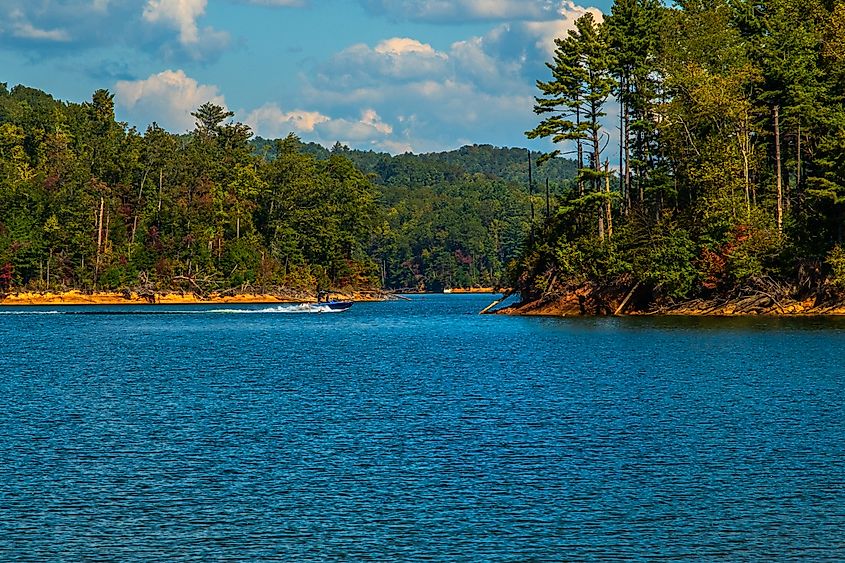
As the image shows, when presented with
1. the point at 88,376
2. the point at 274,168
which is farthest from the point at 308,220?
the point at 88,376

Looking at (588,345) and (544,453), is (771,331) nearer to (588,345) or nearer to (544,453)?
(588,345)

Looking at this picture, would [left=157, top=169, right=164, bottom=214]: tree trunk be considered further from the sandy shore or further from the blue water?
the blue water

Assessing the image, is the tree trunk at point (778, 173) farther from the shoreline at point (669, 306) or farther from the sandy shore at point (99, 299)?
the sandy shore at point (99, 299)

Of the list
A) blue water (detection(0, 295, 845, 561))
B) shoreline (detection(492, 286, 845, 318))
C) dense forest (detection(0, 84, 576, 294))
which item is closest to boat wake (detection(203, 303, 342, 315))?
dense forest (detection(0, 84, 576, 294))

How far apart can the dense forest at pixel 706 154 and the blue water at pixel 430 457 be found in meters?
28.5

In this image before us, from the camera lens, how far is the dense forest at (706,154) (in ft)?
292

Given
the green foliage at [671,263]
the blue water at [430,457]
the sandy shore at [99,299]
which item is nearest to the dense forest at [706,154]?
the green foliage at [671,263]

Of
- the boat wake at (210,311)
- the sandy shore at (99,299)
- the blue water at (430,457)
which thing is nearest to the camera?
the blue water at (430,457)

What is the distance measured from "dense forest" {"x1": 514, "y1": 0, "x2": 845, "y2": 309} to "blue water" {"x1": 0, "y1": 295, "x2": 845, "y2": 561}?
28484 millimetres

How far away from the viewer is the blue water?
2098cm

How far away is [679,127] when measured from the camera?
3782 inches

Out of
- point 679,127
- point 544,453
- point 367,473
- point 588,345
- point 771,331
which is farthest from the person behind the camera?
point 679,127

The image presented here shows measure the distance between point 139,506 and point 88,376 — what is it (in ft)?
101

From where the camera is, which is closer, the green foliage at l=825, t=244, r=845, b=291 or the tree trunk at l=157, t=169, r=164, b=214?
the green foliage at l=825, t=244, r=845, b=291
